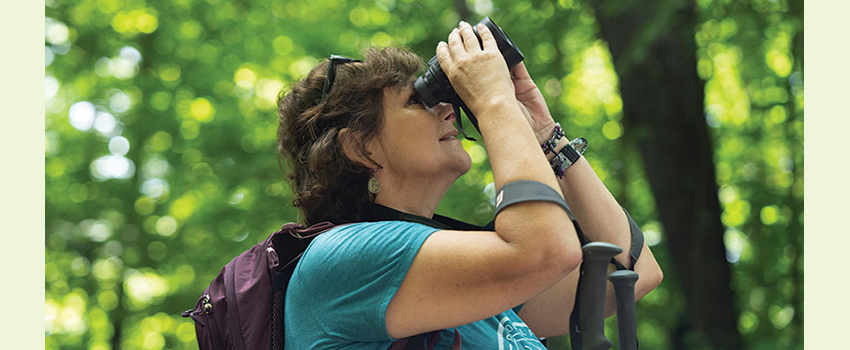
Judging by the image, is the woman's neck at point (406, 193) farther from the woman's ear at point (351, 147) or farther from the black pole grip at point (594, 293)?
the black pole grip at point (594, 293)

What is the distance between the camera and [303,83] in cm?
213

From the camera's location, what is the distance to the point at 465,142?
20.9 feet

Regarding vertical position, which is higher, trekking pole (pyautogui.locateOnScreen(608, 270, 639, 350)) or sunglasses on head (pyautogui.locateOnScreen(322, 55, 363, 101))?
sunglasses on head (pyautogui.locateOnScreen(322, 55, 363, 101))

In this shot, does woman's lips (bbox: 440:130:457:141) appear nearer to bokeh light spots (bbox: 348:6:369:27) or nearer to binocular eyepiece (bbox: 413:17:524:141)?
binocular eyepiece (bbox: 413:17:524:141)

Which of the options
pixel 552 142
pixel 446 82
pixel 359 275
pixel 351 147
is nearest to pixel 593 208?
pixel 552 142

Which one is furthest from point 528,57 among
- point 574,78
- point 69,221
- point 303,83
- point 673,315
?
point 69,221

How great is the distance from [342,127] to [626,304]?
852 millimetres

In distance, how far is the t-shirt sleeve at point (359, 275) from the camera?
1.56 metres

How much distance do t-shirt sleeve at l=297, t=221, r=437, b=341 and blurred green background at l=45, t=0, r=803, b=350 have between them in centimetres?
288

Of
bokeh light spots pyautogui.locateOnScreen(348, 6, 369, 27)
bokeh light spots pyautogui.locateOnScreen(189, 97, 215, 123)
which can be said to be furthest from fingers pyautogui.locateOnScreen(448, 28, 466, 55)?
bokeh light spots pyautogui.locateOnScreen(189, 97, 215, 123)

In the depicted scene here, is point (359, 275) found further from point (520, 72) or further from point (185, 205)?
point (185, 205)

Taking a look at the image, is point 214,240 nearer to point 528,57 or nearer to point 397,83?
point 528,57

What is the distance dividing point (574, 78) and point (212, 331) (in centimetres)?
724

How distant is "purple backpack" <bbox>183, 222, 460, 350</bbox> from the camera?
5.63 ft
